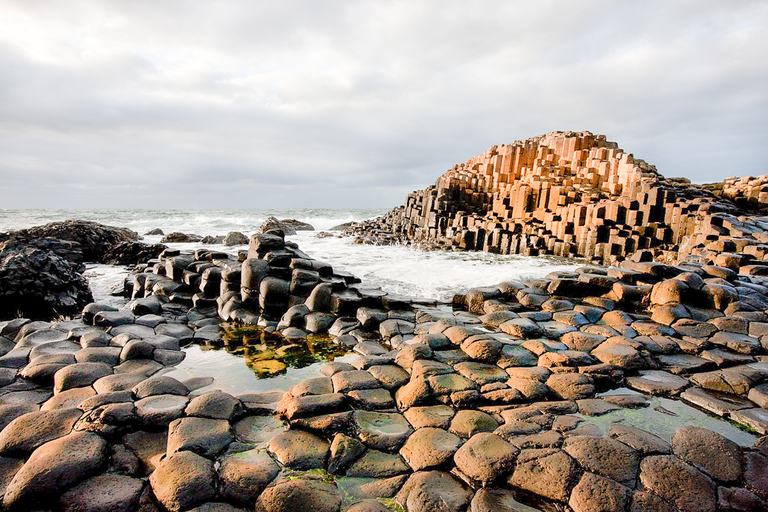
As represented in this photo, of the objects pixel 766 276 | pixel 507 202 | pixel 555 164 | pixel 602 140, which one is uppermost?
pixel 602 140

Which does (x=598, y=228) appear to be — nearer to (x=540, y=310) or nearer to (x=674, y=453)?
(x=540, y=310)

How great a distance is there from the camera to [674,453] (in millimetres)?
2402

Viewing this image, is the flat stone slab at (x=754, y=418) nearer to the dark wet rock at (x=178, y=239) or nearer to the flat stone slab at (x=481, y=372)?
the flat stone slab at (x=481, y=372)

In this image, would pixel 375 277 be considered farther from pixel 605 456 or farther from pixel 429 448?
pixel 605 456

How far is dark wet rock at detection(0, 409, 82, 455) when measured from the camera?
8.15ft

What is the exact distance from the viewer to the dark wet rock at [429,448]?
2.42 meters

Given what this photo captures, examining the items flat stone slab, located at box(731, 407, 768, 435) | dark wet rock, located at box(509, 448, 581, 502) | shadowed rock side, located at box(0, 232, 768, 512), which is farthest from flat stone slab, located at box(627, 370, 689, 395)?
dark wet rock, located at box(509, 448, 581, 502)

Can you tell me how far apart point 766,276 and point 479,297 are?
5269mm

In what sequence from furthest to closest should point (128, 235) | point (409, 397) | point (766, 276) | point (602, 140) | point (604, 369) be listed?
point (602, 140)
point (128, 235)
point (766, 276)
point (604, 369)
point (409, 397)

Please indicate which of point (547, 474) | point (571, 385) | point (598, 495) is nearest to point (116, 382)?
point (547, 474)

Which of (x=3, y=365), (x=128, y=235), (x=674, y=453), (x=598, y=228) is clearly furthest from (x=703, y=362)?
(x=128, y=235)

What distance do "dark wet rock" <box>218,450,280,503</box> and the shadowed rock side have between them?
0.01m

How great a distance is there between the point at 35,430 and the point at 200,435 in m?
1.10

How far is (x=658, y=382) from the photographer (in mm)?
3533
